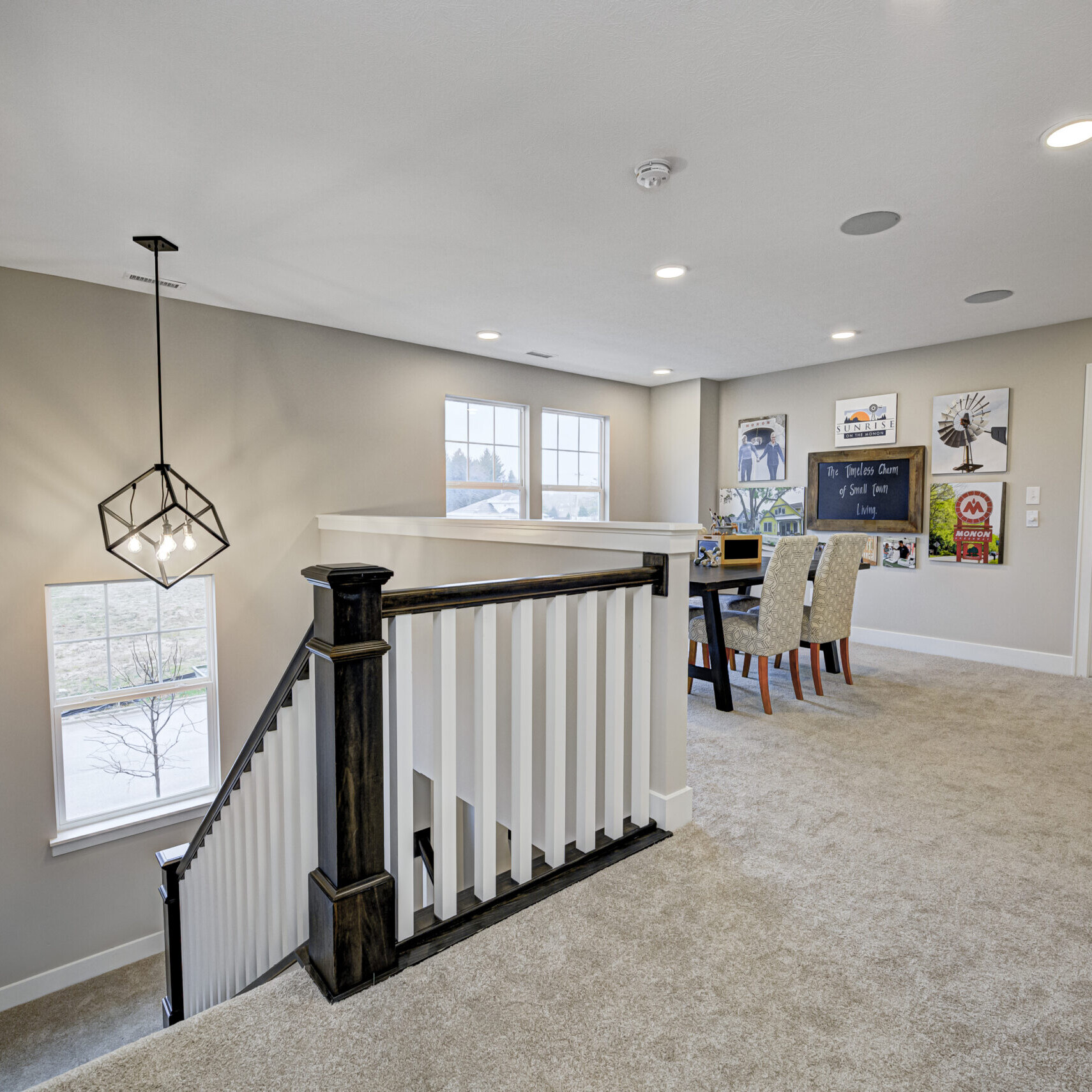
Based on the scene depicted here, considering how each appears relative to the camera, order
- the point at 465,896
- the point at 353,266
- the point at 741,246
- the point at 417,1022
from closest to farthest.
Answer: the point at 417,1022, the point at 465,896, the point at 741,246, the point at 353,266

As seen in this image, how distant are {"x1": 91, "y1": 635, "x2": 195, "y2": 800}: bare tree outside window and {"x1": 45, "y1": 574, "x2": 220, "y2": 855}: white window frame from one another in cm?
6

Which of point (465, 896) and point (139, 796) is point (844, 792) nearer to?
point (465, 896)

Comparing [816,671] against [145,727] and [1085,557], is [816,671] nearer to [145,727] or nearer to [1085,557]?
[1085,557]

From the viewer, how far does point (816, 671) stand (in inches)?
150

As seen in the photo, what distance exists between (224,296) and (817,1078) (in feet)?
14.1

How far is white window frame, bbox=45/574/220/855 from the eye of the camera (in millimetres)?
3512

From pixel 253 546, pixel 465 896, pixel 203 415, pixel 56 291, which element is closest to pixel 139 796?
pixel 253 546

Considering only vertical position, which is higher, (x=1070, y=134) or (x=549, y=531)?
(x=1070, y=134)

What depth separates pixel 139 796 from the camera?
12.6 feet

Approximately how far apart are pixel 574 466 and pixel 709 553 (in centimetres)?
206

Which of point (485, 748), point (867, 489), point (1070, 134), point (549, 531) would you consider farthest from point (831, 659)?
point (485, 748)

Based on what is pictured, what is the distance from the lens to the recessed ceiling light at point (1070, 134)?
1979 mm

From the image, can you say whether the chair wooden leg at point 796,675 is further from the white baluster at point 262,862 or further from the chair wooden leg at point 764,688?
the white baluster at point 262,862

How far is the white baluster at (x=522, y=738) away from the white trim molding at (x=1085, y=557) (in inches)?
168
